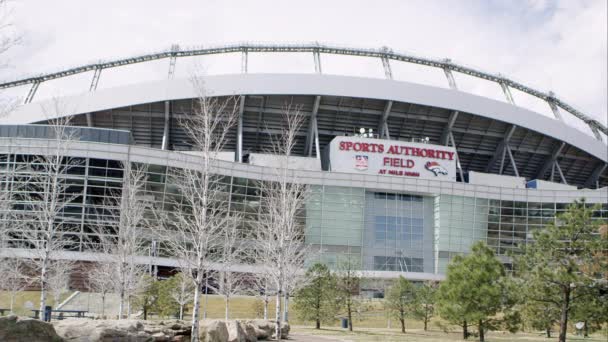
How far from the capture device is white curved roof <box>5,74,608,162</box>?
7900 centimetres

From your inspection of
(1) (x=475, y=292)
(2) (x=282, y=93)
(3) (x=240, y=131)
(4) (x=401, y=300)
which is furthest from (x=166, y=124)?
(1) (x=475, y=292)

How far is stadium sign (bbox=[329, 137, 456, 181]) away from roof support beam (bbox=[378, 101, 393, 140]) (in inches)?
255

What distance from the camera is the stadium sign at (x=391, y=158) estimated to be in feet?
249

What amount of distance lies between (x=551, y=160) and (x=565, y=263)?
243 ft

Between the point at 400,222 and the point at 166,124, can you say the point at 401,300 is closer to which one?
the point at 400,222

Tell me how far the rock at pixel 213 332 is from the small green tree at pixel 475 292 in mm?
16740

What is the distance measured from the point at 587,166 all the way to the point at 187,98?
6678 centimetres

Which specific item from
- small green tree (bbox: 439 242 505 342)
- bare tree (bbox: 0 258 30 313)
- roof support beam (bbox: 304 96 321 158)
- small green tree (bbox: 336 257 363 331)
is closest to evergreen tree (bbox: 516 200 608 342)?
small green tree (bbox: 439 242 505 342)

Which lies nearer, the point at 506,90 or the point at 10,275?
the point at 10,275

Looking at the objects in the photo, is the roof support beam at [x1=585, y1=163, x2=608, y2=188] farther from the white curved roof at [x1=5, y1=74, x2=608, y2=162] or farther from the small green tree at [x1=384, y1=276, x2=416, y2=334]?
the small green tree at [x1=384, y1=276, x2=416, y2=334]

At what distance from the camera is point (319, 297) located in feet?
137

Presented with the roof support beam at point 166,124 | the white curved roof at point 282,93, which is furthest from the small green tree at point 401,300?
the roof support beam at point 166,124

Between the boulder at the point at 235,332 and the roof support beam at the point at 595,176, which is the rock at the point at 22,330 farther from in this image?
the roof support beam at the point at 595,176

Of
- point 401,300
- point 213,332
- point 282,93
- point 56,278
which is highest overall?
point 282,93
